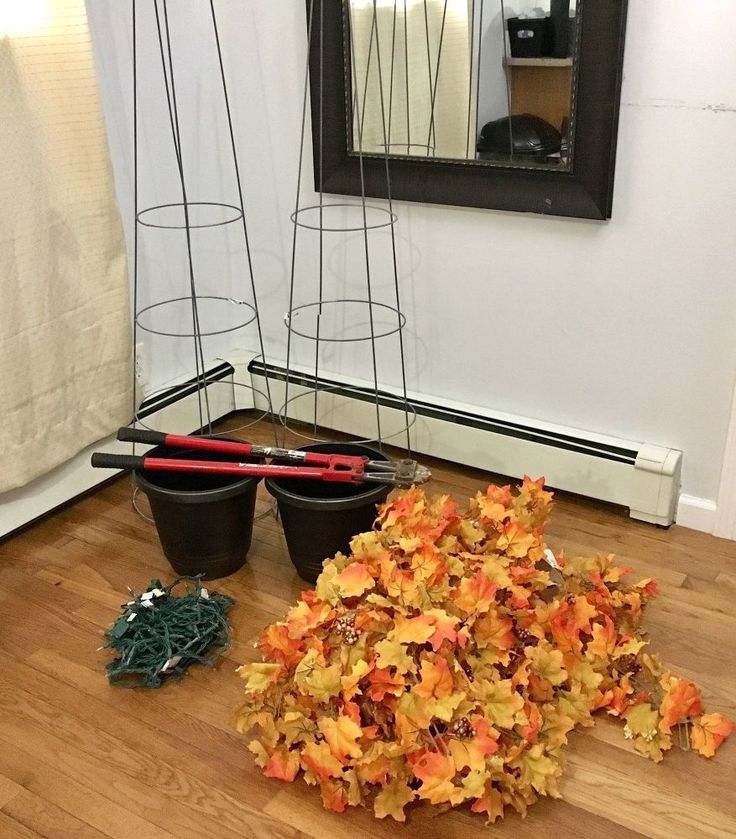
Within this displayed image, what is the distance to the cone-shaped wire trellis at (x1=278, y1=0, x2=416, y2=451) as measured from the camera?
2084 mm

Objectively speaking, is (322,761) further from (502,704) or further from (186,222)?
(186,222)

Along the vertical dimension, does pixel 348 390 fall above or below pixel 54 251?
below

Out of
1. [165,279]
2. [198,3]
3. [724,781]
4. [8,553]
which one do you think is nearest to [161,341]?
[165,279]

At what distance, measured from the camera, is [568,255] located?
1.95m

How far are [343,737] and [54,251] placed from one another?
115 cm

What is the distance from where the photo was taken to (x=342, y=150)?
7.02ft

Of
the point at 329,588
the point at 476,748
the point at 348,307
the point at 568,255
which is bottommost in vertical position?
the point at 476,748

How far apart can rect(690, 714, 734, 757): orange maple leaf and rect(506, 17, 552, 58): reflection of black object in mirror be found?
124 cm

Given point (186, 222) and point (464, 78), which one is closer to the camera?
point (464, 78)

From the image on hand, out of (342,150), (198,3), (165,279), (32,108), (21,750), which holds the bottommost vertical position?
(21,750)

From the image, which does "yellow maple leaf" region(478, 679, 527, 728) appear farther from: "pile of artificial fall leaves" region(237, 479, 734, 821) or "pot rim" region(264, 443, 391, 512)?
"pot rim" region(264, 443, 391, 512)

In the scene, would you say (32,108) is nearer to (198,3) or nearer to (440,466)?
(198,3)

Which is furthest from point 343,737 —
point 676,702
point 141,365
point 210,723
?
point 141,365

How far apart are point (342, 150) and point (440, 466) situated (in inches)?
30.8
